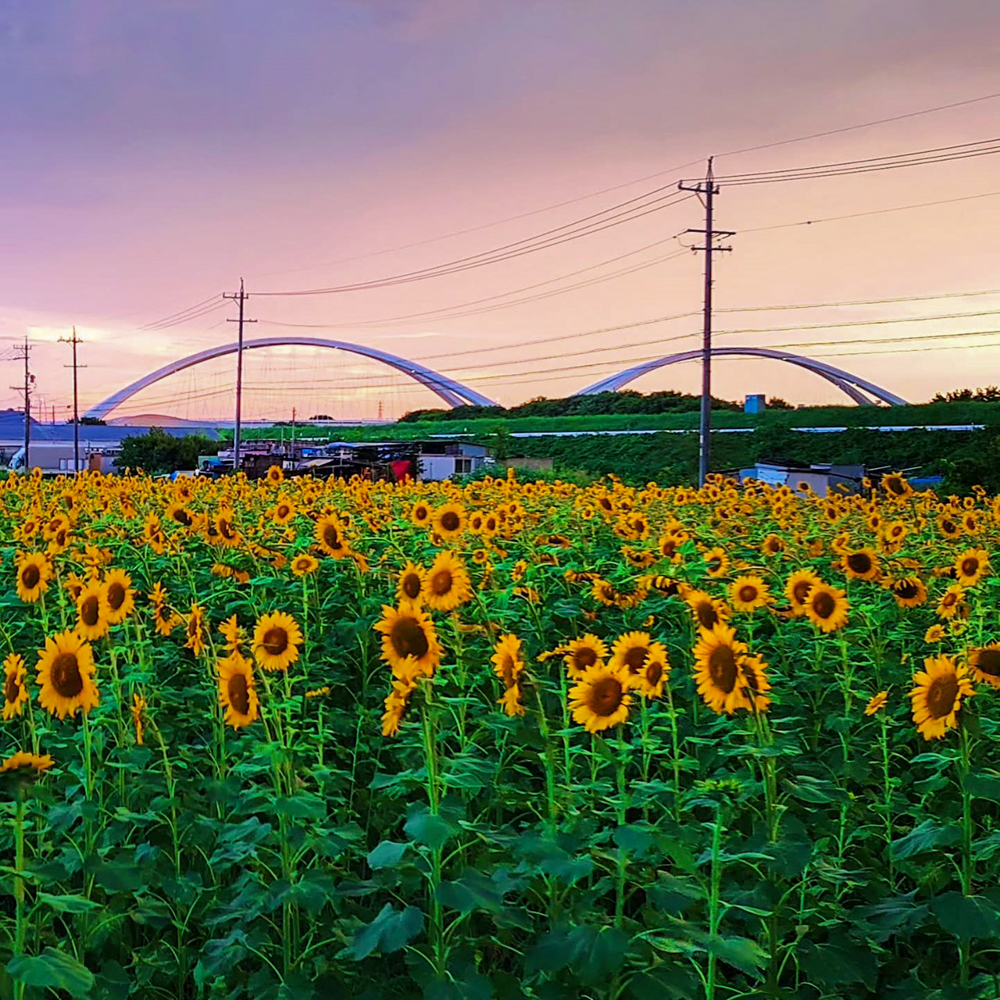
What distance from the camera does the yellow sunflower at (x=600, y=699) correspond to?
6.51 feet

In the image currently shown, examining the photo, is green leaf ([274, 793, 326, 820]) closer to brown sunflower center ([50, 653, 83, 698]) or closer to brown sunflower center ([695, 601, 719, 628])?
brown sunflower center ([50, 653, 83, 698])

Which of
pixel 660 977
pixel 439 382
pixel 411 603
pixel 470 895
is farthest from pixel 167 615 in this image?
pixel 439 382

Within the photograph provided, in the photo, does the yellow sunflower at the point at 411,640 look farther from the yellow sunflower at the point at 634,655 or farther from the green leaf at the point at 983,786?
the green leaf at the point at 983,786

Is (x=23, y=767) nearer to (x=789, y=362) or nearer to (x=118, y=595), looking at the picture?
(x=118, y=595)

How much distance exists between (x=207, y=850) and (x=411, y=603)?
Answer: 960mm

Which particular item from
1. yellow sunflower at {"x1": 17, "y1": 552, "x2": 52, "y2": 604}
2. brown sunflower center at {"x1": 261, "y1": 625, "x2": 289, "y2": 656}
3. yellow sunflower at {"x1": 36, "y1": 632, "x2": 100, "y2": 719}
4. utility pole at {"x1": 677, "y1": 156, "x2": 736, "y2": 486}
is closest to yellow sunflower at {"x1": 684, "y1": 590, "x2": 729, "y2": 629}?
brown sunflower center at {"x1": 261, "y1": 625, "x2": 289, "y2": 656}

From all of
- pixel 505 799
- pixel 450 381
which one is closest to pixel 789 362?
pixel 450 381

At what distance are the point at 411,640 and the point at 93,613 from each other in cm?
108

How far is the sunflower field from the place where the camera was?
186 centimetres

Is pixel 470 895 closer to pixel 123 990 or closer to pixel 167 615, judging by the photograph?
pixel 123 990

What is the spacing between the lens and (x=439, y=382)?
74.9 m

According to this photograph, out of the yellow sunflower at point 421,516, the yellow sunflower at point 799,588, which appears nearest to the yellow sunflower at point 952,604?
the yellow sunflower at point 799,588

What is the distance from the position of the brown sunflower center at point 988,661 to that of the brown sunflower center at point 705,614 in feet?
1.87

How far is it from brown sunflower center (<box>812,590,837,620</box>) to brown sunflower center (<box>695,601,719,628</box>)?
0.61 meters
